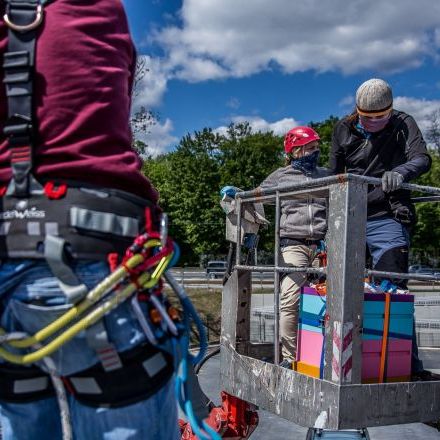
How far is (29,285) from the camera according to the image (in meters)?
1.64

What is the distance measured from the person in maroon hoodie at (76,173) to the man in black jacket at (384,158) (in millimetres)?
2866

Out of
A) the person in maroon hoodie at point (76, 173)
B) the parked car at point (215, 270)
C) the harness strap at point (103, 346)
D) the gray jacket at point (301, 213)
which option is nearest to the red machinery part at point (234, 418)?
the gray jacket at point (301, 213)

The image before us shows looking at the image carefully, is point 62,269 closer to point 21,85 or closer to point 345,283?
point 21,85

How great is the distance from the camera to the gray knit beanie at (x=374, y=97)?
442 cm

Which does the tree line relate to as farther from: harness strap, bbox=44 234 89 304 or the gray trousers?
harness strap, bbox=44 234 89 304

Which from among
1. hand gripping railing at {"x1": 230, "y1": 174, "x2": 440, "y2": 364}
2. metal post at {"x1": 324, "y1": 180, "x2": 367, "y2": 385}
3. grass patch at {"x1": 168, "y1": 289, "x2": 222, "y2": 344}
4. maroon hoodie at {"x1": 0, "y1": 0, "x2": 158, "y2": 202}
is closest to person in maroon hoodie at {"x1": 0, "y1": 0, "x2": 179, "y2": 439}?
maroon hoodie at {"x1": 0, "y1": 0, "x2": 158, "y2": 202}

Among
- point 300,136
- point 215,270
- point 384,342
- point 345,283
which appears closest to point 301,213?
point 300,136

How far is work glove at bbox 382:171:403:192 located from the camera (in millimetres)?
3877

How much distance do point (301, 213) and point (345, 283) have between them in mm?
1754

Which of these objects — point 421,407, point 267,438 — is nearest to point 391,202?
point 421,407

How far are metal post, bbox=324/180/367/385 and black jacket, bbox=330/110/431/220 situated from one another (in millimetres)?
953

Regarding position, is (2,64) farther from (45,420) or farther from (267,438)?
(267,438)

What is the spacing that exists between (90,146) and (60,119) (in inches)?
4.0

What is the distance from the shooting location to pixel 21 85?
168cm
